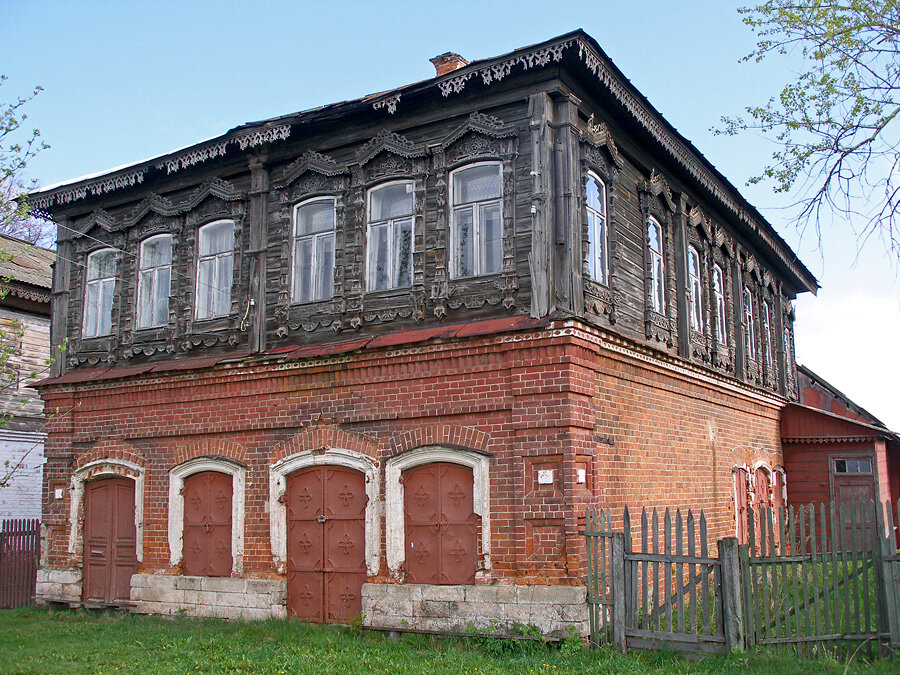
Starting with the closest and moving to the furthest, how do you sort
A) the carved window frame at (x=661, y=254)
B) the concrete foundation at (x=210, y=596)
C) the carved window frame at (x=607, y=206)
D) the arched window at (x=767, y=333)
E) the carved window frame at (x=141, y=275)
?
the carved window frame at (x=607, y=206) < the concrete foundation at (x=210, y=596) < the carved window frame at (x=661, y=254) < the carved window frame at (x=141, y=275) < the arched window at (x=767, y=333)

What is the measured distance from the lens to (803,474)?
18.8 metres

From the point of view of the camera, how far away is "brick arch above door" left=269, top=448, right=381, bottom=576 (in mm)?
11086

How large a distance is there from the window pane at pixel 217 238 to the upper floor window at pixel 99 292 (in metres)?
2.05

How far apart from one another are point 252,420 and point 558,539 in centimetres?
509

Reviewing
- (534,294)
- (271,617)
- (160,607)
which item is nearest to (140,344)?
(160,607)

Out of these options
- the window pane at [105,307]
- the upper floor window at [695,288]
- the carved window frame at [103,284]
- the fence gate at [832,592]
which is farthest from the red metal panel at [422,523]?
the window pane at [105,307]

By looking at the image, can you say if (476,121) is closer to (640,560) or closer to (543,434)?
(543,434)

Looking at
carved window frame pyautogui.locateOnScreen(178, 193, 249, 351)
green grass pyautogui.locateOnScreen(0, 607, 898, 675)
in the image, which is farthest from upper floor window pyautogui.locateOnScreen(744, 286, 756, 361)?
carved window frame pyautogui.locateOnScreen(178, 193, 249, 351)

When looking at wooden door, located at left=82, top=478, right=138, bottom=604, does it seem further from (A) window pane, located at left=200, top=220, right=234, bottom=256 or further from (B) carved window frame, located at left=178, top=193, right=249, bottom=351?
(A) window pane, located at left=200, top=220, right=234, bottom=256

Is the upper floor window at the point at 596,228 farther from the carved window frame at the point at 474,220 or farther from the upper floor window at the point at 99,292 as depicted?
the upper floor window at the point at 99,292

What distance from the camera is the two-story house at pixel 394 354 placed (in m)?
10.2

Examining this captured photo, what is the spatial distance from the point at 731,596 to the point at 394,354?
4979mm

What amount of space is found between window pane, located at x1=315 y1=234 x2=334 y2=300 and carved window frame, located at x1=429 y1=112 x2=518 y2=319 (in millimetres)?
1863

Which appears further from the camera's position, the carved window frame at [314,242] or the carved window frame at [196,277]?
the carved window frame at [196,277]
